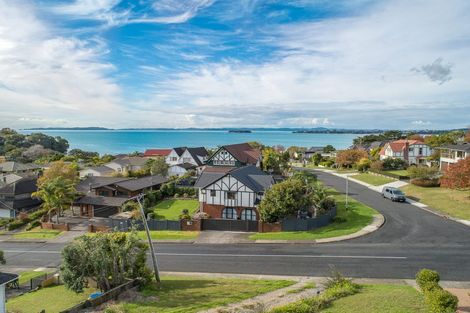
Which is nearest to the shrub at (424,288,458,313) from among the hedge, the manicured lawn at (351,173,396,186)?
the hedge

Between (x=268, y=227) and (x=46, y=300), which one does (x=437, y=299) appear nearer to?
(x=46, y=300)

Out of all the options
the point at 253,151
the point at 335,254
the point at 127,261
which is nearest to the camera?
the point at 127,261

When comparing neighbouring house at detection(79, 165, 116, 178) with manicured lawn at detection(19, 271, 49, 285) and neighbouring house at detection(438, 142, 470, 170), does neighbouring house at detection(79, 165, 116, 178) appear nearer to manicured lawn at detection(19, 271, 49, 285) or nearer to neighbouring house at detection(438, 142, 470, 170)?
manicured lawn at detection(19, 271, 49, 285)

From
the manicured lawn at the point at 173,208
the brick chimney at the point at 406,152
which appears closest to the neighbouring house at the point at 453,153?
the brick chimney at the point at 406,152

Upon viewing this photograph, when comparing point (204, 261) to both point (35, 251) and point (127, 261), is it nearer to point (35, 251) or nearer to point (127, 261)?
point (127, 261)

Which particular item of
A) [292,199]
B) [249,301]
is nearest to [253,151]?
[292,199]

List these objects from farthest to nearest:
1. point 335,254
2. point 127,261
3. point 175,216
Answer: point 175,216
point 335,254
point 127,261

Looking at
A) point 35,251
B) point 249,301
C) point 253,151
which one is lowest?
point 35,251
